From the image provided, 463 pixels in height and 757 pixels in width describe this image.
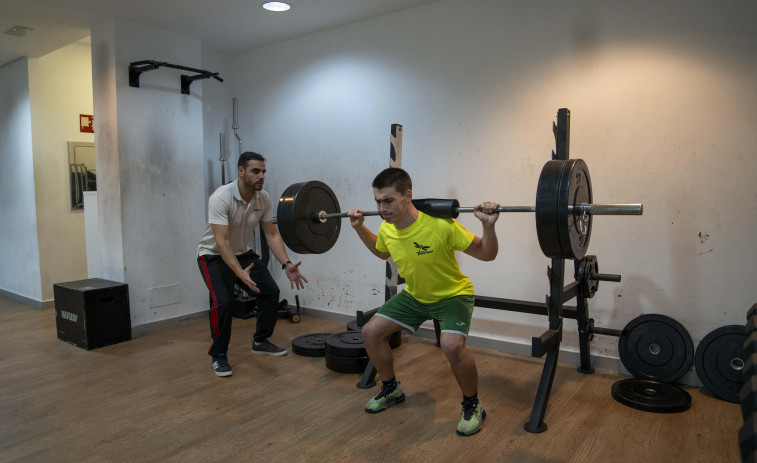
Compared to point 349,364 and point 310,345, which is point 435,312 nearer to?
point 349,364

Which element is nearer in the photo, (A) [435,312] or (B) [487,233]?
(B) [487,233]

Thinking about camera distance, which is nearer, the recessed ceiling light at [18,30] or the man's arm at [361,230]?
the man's arm at [361,230]

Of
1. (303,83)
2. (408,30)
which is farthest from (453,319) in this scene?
(303,83)

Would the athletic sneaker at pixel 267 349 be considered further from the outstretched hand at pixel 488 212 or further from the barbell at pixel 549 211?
the outstretched hand at pixel 488 212

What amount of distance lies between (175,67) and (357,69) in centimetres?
142

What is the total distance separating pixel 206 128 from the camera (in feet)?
15.7

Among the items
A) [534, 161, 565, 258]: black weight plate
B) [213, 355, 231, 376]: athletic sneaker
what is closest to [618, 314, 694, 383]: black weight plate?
[534, 161, 565, 258]: black weight plate

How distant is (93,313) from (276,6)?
2609 mm

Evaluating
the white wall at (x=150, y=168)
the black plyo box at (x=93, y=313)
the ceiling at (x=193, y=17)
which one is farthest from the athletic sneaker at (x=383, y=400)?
the ceiling at (x=193, y=17)

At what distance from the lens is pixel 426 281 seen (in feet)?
7.87

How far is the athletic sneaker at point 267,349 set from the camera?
11.3 ft

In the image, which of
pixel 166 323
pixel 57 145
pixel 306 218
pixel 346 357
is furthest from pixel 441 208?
pixel 57 145

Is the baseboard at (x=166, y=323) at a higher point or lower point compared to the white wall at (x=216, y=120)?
lower

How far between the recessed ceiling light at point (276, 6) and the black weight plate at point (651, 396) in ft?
10.8
